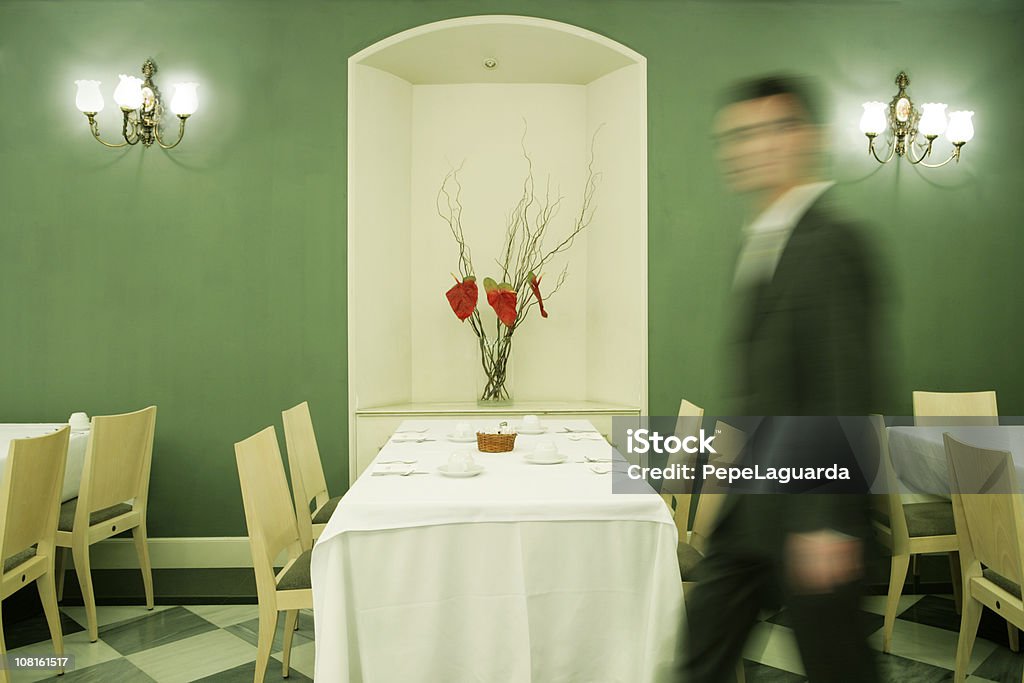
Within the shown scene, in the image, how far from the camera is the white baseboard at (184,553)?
4062mm

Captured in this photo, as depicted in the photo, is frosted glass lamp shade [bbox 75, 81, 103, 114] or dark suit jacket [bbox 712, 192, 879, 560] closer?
dark suit jacket [bbox 712, 192, 879, 560]

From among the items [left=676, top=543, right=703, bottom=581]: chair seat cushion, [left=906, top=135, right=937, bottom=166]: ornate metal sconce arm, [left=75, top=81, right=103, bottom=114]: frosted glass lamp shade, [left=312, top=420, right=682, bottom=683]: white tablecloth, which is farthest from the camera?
[left=906, top=135, right=937, bottom=166]: ornate metal sconce arm

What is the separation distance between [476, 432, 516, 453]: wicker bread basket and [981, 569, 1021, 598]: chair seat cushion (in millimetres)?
1629

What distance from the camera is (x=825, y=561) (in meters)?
1.49

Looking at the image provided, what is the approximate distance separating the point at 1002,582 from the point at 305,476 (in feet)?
8.47

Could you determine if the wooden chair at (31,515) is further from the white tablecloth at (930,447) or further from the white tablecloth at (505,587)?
the white tablecloth at (930,447)

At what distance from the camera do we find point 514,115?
15.5 feet

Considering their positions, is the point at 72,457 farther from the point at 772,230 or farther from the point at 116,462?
the point at 772,230

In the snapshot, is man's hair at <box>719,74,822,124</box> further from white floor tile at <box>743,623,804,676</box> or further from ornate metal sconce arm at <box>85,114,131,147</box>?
ornate metal sconce arm at <box>85,114,131,147</box>

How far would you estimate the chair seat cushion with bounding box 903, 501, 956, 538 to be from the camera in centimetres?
306

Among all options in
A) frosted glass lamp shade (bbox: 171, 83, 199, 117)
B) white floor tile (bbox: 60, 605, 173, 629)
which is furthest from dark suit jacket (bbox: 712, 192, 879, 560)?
→ frosted glass lamp shade (bbox: 171, 83, 199, 117)

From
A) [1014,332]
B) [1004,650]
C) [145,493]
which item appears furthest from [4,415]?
[1014,332]

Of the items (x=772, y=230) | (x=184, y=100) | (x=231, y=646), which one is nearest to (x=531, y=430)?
(x=231, y=646)

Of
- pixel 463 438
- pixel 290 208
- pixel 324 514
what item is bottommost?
pixel 324 514
